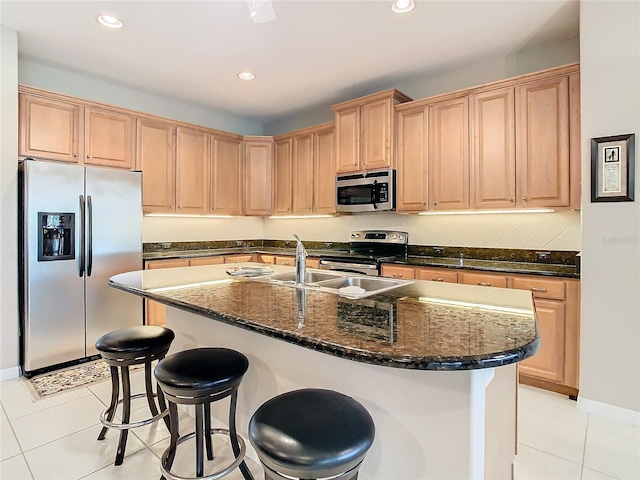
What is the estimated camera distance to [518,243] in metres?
3.21

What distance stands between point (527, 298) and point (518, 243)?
1.89m

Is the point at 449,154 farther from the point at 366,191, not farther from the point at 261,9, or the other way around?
the point at 261,9

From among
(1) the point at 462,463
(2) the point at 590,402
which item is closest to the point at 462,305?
(1) the point at 462,463

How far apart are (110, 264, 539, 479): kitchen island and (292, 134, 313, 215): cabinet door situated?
2.88 m

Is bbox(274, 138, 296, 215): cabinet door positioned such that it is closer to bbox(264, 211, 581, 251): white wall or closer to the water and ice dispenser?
bbox(264, 211, 581, 251): white wall

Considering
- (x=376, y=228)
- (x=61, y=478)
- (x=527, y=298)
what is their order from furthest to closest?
(x=376, y=228) → (x=61, y=478) → (x=527, y=298)

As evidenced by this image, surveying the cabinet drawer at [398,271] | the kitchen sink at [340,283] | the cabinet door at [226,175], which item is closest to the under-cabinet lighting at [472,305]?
the kitchen sink at [340,283]

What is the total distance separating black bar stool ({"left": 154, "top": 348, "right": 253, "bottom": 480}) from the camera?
138cm

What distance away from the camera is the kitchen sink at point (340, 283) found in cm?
172

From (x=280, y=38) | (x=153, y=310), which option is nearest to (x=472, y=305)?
(x=280, y=38)

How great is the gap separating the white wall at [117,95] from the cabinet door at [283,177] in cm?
79

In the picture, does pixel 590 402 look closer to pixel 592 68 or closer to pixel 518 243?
pixel 518 243

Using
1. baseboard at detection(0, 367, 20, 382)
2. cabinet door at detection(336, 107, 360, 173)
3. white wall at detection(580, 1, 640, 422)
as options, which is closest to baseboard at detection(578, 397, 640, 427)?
white wall at detection(580, 1, 640, 422)

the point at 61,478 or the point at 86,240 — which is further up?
the point at 86,240
